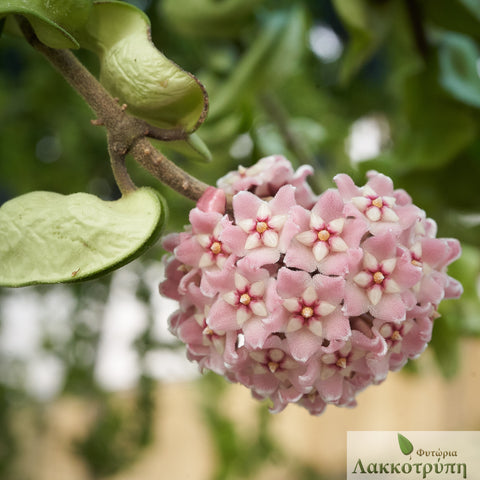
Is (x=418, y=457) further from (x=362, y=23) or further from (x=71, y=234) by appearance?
(x=362, y=23)

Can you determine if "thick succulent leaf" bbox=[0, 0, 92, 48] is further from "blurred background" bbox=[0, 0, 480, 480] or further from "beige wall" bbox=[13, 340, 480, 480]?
"beige wall" bbox=[13, 340, 480, 480]

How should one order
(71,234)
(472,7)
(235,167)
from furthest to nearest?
(235,167), (472,7), (71,234)

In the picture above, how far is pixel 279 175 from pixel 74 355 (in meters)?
1.22

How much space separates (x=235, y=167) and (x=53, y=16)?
0.51 m

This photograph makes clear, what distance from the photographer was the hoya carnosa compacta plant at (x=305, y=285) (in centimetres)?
31

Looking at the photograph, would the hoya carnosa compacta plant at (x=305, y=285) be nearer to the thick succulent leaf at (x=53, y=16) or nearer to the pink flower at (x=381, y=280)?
the pink flower at (x=381, y=280)

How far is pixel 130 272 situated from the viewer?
1317 millimetres

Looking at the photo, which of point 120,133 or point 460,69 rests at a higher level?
point 120,133

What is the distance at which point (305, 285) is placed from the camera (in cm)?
31

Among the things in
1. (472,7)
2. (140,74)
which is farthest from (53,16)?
(472,7)

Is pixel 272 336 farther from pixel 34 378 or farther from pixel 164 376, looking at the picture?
pixel 34 378

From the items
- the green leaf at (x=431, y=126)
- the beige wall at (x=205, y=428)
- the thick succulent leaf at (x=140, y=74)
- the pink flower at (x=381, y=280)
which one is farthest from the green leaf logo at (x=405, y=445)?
the beige wall at (x=205, y=428)

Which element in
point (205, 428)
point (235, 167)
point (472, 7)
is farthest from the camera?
point (205, 428)

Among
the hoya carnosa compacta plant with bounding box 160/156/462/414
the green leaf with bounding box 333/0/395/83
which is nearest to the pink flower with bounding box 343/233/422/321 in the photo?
the hoya carnosa compacta plant with bounding box 160/156/462/414
